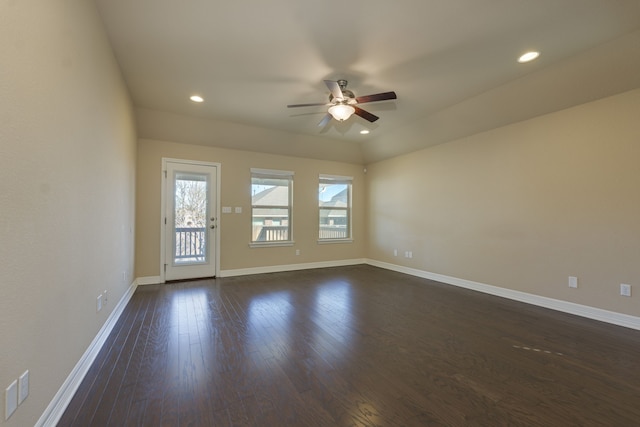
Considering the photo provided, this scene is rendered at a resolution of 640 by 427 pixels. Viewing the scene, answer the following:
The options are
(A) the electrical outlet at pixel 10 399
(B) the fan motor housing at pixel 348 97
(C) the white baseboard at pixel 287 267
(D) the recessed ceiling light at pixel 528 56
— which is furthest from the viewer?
(C) the white baseboard at pixel 287 267

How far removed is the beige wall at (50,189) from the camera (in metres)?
1.13

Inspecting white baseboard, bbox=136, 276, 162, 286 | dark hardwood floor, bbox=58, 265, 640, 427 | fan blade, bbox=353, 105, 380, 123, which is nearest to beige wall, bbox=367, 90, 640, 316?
dark hardwood floor, bbox=58, 265, 640, 427

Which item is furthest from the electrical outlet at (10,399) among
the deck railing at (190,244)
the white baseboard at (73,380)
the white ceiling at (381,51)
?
the deck railing at (190,244)

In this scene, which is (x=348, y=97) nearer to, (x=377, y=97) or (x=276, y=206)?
(x=377, y=97)

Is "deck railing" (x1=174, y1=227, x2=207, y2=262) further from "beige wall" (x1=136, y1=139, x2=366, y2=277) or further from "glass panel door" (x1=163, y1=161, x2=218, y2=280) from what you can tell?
"beige wall" (x1=136, y1=139, x2=366, y2=277)

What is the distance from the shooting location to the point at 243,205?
17.5ft

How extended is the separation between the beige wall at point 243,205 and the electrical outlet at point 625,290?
14.5 ft

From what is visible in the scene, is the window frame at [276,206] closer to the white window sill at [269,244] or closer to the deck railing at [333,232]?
the white window sill at [269,244]

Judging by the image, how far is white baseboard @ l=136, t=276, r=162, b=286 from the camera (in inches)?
176

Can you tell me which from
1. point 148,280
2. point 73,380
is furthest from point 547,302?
point 148,280

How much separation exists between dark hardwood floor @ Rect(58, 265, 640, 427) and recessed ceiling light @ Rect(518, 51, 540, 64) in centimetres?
289

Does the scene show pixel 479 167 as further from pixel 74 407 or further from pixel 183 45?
pixel 74 407

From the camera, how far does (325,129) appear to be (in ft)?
16.3

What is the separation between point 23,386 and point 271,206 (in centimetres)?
459
